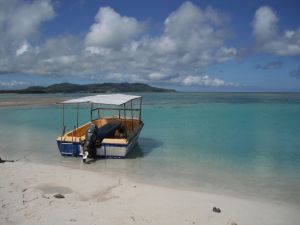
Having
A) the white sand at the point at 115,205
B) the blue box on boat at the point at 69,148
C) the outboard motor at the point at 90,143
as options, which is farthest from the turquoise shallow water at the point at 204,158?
the white sand at the point at 115,205

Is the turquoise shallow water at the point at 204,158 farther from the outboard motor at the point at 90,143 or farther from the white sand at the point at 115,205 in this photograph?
the white sand at the point at 115,205

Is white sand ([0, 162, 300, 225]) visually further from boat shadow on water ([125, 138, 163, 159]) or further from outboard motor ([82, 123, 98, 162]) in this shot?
boat shadow on water ([125, 138, 163, 159])

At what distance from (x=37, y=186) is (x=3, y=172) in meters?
1.83

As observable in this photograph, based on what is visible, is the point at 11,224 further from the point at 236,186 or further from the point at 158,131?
the point at 158,131

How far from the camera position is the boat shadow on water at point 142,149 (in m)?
12.6

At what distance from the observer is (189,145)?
15.4m

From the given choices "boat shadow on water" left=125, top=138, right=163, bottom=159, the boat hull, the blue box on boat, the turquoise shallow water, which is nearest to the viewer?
the turquoise shallow water

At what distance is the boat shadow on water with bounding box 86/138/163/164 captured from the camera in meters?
12.6

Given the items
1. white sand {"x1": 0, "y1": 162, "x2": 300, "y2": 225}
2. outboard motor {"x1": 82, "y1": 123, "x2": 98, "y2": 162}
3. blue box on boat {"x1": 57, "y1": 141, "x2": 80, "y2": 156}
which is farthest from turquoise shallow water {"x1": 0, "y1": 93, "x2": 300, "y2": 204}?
white sand {"x1": 0, "y1": 162, "x2": 300, "y2": 225}

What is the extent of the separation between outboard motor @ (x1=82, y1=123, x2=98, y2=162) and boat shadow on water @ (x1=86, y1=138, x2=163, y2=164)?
300mm

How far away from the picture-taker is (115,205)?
6.91m

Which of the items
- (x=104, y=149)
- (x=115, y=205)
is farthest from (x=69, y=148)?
(x=115, y=205)

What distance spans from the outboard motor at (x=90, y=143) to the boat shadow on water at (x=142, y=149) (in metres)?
0.30

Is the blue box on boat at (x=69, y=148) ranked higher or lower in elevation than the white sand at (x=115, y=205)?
higher
